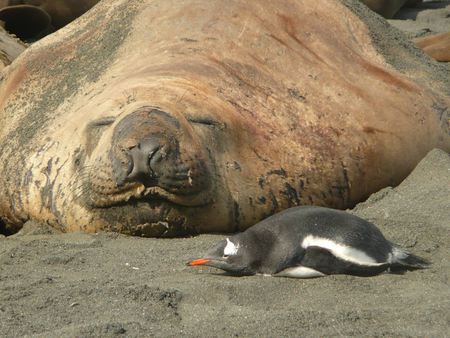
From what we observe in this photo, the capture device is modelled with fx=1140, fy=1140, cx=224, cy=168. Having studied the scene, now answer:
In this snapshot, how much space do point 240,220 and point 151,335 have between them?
1.47m

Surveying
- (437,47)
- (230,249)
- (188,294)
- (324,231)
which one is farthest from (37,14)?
(188,294)

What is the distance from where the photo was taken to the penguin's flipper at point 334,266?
11.8 ft

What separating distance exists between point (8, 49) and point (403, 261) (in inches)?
148

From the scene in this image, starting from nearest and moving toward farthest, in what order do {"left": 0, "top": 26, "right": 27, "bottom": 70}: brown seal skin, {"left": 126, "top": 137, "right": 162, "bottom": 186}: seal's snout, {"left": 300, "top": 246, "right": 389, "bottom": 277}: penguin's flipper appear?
{"left": 300, "top": 246, "right": 389, "bottom": 277}: penguin's flipper → {"left": 126, "top": 137, "right": 162, "bottom": 186}: seal's snout → {"left": 0, "top": 26, "right": 27, "bottom": 70}: brown seal skin

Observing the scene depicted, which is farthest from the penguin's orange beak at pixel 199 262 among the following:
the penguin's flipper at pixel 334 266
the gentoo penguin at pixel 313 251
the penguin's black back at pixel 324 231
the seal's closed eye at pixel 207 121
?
the seal's closed eye at pixel 207 121

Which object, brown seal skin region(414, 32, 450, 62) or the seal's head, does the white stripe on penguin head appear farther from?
brown seal skin region(414, 32, 450, 62)

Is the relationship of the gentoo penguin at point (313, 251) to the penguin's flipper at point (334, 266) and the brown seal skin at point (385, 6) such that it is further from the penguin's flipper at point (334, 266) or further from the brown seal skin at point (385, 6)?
the brown seal skin at point (385, 6)

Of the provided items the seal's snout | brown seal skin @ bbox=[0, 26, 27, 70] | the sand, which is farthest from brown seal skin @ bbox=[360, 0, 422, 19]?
the seal's snout

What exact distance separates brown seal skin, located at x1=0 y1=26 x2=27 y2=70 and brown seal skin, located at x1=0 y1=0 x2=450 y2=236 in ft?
3.06

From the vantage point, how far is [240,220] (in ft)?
14.4

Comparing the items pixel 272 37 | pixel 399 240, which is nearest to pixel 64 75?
pixel 272 37

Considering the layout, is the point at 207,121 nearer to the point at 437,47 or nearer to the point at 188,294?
the point at 188,294

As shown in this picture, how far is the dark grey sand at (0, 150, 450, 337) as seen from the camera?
9.95ft

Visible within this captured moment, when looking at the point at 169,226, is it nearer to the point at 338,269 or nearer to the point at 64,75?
the point at 338,269
